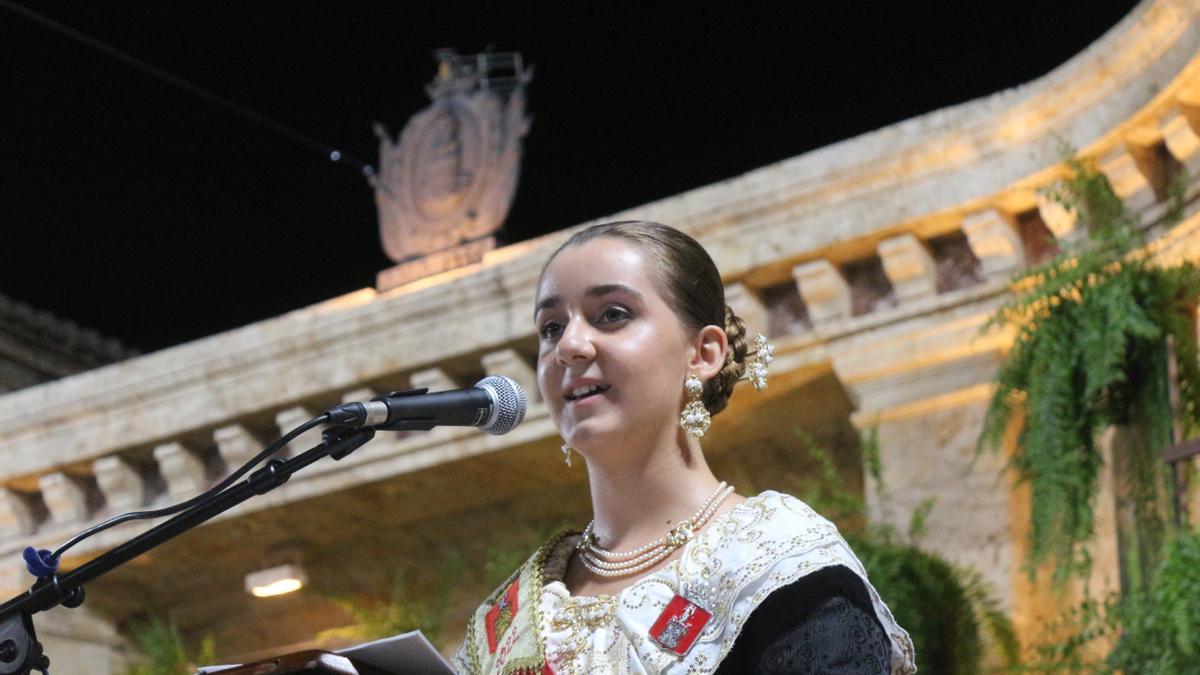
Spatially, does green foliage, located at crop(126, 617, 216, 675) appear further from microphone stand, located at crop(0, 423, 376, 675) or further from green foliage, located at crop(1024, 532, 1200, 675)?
microphone stand, located at crop(0, 423, 376, 675)

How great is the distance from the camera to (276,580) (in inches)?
260

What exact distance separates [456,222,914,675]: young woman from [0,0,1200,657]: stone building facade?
2.66 metres

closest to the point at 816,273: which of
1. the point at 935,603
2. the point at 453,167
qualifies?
the point at 935,603

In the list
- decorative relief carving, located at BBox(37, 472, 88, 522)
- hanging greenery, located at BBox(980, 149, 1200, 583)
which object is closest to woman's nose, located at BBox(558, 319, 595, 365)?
hanging greenery, located at BBox(980, 149, 1200, 583)

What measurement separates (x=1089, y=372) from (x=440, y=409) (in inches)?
112

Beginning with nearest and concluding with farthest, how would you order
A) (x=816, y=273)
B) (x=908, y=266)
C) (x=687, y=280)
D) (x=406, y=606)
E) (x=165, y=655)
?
(x=687, y=280)
(x=908, y=266)
(x=816, y=273)
(x=406, y=606)
(x=165, y=655)

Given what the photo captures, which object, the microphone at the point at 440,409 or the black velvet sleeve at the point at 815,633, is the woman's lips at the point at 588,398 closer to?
the microphone at the point at 440,409

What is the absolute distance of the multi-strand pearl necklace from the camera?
221 cm

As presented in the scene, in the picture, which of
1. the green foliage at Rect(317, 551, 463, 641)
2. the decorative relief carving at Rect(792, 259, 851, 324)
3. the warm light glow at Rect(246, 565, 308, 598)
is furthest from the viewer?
the warm light glow at Rect(246, 565, 308, 598)

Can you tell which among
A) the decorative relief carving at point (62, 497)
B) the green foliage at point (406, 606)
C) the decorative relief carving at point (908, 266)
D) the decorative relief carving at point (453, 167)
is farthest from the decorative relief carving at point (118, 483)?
the decorative relief carving at point (908, 266)

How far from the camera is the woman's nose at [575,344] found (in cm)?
223

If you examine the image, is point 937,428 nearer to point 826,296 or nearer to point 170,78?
point 826,296

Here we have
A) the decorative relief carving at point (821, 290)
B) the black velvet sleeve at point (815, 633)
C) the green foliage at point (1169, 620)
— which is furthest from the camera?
the decorative relief carving at point (821, 290)

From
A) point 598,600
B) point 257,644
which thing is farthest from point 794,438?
point 598,600
